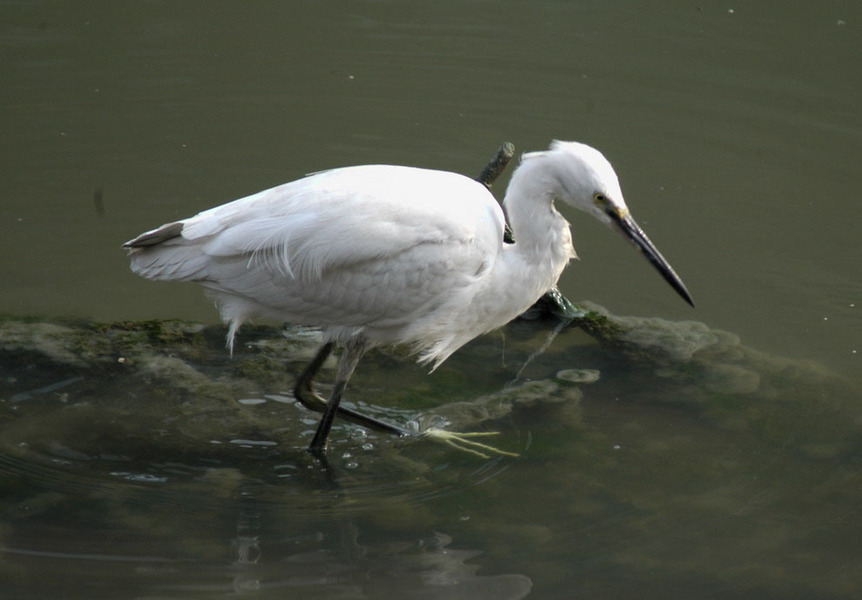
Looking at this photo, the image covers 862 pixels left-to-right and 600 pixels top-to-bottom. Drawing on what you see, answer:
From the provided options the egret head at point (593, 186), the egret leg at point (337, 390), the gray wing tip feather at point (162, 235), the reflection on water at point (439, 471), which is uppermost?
the egret head at point (593, 186)

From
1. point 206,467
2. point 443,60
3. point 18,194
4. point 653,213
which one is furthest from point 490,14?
point 206,467

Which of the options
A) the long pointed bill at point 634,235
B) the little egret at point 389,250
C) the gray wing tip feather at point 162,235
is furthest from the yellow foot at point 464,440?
the gray wing tip feather at point 162,235

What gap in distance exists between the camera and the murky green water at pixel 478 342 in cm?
418

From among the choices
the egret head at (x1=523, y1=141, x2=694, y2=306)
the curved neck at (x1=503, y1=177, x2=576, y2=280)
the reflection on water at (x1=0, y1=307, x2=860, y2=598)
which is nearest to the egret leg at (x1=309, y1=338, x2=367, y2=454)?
the reflection on water at (x1=0, y1=307, x2=860, y2=598)

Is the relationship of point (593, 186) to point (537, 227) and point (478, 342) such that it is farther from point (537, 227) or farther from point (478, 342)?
point (478, 342)

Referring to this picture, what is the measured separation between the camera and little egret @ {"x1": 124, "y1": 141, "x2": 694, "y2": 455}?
4.46 meters

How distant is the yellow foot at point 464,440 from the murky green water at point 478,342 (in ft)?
0.23

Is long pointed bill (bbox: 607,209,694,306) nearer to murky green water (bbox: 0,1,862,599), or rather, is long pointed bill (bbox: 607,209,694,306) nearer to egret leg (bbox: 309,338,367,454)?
murky green water (bbox: 0,1,862,599)

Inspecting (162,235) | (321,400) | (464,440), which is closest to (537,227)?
(464,440)

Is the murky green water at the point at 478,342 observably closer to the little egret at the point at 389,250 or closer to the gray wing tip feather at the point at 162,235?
the little egret at the point at 389,250

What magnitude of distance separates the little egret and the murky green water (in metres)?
0.61

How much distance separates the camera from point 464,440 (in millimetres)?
4965

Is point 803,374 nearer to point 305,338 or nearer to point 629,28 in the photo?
point 305,338

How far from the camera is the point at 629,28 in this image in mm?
9812
